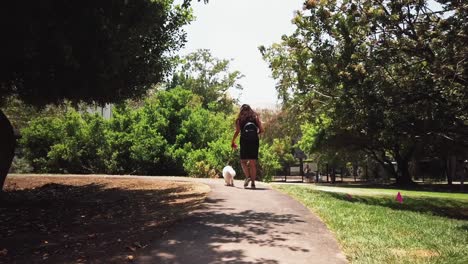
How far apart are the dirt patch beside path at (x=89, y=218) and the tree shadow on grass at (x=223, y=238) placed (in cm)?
30

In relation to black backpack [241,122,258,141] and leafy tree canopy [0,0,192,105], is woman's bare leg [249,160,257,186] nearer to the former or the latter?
black backpack [241,122,258,141]

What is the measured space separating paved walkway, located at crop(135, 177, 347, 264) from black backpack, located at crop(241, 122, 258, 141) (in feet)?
8.75

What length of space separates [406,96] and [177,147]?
9.87 m

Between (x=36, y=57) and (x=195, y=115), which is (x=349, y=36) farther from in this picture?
(x=36, y=57)

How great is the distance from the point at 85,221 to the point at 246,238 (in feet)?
11.1

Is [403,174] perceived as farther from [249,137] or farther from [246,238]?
[246,238]

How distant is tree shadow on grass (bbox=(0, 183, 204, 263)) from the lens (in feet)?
16.6

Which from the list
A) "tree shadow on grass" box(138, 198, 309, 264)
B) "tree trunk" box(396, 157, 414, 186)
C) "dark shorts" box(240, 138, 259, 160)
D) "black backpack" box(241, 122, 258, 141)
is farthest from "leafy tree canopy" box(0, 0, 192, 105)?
"tree trunk" box(396, 157, 414, 186)

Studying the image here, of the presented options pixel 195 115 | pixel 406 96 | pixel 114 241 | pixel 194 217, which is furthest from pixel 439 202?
pixel 114 241

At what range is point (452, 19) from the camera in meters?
13.4

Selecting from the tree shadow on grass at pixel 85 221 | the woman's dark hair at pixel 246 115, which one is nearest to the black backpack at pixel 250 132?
the woman's dark hair at pixel 246 115

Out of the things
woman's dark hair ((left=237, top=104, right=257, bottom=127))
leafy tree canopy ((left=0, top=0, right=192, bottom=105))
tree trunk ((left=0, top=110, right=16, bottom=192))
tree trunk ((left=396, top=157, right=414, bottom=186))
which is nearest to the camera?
leafy tree canopy ((left=0, top=0, right=192, bottom=105))

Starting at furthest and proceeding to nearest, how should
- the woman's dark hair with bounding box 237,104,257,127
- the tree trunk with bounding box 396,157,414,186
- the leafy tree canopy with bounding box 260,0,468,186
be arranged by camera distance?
the tree trunk with bounding box 396,157,414,186 < the leafy tree canopy with bounding box 260,0,468,186 < the woman's dark hair with bounding box 237,104,257,127

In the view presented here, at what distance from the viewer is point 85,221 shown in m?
7.34
